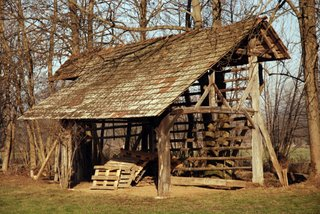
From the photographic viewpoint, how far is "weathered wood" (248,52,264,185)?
13.9m

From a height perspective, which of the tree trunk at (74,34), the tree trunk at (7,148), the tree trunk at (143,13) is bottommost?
the tree trunk at (7,148)

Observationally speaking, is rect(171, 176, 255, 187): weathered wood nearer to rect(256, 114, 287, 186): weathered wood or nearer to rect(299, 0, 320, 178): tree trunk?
rect(256, 114, 287, 186): weathered wood

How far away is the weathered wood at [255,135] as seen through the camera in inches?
548

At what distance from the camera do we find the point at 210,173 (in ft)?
50.5

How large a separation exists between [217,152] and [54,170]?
692 centimetres

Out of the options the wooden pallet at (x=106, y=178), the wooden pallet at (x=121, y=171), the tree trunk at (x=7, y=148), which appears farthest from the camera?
the tree trunk at (x=7, y=148)

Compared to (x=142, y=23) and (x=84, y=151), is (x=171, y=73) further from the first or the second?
(x=142, y=23)

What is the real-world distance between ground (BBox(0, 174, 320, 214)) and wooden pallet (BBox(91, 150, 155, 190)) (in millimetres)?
534

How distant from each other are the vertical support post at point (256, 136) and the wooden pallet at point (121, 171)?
3.95 m

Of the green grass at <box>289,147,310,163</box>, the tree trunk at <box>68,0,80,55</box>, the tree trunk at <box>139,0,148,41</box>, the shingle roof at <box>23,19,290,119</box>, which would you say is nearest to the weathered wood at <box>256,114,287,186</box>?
the shingle roof at <box>23,19,290,119</box>

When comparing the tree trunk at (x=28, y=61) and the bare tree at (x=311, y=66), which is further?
the tree trunk at (x=28, y=61)

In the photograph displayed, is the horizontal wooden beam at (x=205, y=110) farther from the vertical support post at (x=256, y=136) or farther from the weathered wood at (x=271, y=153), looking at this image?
the weathered wood at (x=271, y=153)

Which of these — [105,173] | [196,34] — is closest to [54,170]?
[105,173]

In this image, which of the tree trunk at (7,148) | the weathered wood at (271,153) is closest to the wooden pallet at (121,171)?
the weathered wood at (271,153)
